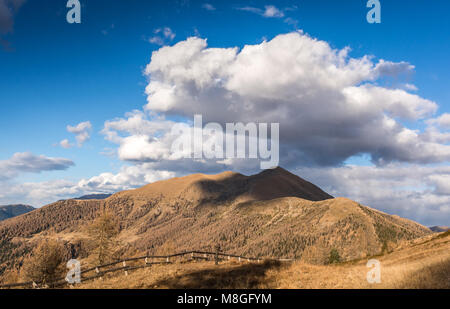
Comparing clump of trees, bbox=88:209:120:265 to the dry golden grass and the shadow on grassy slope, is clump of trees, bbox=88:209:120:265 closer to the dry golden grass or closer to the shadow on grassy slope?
the dry golden grass

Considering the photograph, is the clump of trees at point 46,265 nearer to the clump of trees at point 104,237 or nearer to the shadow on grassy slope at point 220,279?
the clump of trees at point 104,237

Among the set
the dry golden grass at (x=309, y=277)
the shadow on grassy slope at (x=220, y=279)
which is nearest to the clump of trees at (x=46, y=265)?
the dry golden grass at (x=309, y=277)

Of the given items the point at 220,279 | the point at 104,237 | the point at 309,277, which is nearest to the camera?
the point at 309,277

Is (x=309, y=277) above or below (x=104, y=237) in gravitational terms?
above

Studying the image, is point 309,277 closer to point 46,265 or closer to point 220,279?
point 220,279

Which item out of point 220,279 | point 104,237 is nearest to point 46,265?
point 104,237

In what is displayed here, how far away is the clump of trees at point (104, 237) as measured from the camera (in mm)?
60406

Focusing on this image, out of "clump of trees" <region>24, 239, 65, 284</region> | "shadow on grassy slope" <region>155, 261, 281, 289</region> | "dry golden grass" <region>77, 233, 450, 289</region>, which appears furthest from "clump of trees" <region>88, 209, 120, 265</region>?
"shadow on grassy slope" <region>155, 261, 281, 289</region>

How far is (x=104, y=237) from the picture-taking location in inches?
2413
